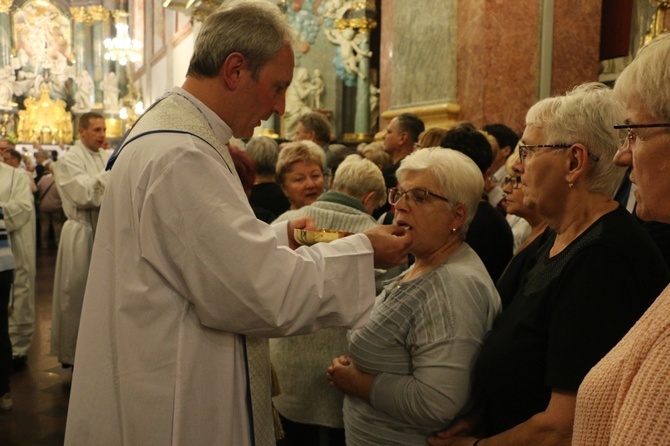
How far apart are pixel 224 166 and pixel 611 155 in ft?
3.57

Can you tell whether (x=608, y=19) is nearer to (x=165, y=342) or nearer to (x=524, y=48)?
(x=524, y=48)

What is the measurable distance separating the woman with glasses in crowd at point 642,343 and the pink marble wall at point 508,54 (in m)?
4.47

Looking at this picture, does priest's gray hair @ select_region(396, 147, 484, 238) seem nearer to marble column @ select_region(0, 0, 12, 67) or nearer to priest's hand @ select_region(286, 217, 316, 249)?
priest's hand @ select_region(286, 217, 316, 249)

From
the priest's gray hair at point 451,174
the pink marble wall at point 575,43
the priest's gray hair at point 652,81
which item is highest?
the pink marble wall at point 575,43

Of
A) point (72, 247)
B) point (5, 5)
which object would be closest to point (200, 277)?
point (72, 247)

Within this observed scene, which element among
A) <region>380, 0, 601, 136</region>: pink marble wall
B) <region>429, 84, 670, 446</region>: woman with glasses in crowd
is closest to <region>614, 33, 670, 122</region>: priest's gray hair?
<region>429, 84, 670, 446</region>: woman with glasses in crowd

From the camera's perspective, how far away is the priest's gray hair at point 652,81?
129cm

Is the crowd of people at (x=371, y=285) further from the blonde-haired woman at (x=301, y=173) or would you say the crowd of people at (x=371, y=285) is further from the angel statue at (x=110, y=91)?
the angel statue at (x=110, y=91)

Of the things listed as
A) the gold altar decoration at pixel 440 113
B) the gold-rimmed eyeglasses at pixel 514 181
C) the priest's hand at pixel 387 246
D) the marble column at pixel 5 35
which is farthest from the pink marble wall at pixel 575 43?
the marble column at pixel 5 35

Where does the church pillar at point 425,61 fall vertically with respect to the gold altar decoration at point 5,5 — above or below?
below

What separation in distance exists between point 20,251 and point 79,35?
24.8 m

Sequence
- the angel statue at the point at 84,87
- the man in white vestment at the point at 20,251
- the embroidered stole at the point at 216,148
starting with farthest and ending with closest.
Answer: the angel statue at the point at 84,87
the man in white vestment at the point at 20,251
the embroidered stole at the point at 216,148

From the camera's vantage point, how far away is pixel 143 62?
2645 cm

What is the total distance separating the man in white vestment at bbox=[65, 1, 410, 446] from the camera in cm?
164
